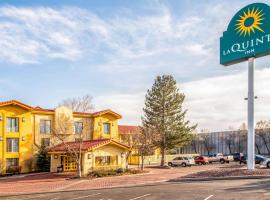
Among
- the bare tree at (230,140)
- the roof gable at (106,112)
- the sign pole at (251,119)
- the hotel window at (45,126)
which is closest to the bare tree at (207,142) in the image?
the bare tree at (230,140)

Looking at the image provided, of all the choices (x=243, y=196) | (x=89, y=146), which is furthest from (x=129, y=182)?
(x=243, y=196)

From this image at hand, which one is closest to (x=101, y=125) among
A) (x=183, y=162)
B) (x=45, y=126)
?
(x=45, y=126)

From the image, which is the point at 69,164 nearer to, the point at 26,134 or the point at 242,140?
the point at 26,134

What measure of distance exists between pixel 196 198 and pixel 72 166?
26.2 m

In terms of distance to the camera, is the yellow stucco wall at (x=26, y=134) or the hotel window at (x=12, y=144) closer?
the yellow stucco wall at (x=26, y=134)

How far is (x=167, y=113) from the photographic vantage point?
2058 inches

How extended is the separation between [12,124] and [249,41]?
28635 millimetres

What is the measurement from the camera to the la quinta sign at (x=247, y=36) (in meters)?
31.0

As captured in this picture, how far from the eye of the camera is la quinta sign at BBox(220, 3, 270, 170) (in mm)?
31094

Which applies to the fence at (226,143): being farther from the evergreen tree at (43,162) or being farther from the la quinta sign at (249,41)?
the la quinta sign at (249,41)

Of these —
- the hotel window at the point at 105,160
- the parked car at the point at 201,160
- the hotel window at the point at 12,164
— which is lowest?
the parked car at the point at 201,160

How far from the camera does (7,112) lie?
4275 cm

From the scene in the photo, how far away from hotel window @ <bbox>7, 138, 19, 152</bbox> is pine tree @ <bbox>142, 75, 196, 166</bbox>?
18.0 m

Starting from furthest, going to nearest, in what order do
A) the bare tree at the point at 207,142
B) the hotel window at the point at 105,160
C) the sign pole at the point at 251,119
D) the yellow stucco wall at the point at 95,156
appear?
the bare tree at the point at 207,142, the hotel window at the point at 105,160, the yellow stucco wall at the point at 95,156, the sign pole at the point at 251,119
